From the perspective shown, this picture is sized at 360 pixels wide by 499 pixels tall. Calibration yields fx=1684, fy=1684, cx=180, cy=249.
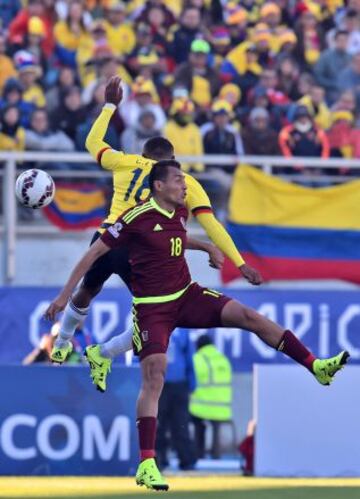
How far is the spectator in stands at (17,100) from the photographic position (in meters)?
18.9

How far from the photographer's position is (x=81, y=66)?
20516mm

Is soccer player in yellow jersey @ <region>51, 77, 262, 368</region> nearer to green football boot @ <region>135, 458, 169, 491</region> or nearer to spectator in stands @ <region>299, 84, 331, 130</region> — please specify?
green football boot @ <region>135, 458, 169, 491</region>

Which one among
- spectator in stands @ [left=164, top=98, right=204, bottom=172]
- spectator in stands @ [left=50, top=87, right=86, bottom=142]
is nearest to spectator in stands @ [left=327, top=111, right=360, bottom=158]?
spectator in stands @ [left=164, top=98, right=204, bottom=172]

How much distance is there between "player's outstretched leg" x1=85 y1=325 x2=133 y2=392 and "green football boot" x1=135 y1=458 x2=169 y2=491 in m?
1.55

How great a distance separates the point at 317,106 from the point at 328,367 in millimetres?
9577

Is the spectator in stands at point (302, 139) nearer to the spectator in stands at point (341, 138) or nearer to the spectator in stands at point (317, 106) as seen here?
the spectator in stands at point (341, 138)

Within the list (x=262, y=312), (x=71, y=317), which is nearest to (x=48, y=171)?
(x=262, y=312)

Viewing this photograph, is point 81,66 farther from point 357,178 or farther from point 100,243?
point 100,243

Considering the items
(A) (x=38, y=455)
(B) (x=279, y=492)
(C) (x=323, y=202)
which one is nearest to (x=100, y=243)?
(B) (x=279, y=492)

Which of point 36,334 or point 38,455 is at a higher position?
point 36,334

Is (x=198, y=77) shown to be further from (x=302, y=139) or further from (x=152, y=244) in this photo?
(x=152, y=244)

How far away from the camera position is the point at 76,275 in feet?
38.9

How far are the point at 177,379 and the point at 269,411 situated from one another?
58.1 inches

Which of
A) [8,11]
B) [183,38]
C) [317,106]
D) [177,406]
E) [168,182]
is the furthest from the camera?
[183,38]
